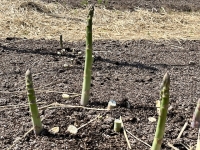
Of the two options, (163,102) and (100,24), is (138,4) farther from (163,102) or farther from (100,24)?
(163,102)

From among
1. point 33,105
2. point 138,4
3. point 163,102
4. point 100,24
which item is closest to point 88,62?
point 33,105

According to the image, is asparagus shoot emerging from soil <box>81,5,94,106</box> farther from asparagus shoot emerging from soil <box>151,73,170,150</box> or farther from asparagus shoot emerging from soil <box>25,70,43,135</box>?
asparagus shoot emerging from soil <box>151,73,170,150</box>

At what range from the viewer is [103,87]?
320 cm

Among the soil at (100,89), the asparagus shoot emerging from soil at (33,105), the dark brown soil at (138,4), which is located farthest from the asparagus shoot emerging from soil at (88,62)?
the dark brown soil at (138,4)

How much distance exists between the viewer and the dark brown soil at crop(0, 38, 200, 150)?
7.75 ft

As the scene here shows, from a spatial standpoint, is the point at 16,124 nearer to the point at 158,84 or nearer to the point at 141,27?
the point at 158,84

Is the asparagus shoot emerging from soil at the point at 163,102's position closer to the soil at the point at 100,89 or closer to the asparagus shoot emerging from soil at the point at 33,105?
the soil at the point at 100,89

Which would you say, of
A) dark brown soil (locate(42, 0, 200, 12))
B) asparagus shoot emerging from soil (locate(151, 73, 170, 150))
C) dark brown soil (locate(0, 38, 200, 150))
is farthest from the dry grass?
asparagus shoot emerging from soil (locate(151, 73, 170, 150))

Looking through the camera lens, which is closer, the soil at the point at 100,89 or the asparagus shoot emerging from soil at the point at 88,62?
the soil at the point at 100,89

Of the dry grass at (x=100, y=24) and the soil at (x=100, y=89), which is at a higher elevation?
the dry grass at (x=100, y=24)

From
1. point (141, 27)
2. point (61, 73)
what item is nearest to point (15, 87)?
point (61, 73)

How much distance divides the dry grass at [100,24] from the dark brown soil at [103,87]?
701 millimetres

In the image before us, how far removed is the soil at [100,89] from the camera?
2355mm

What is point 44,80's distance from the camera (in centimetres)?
335
